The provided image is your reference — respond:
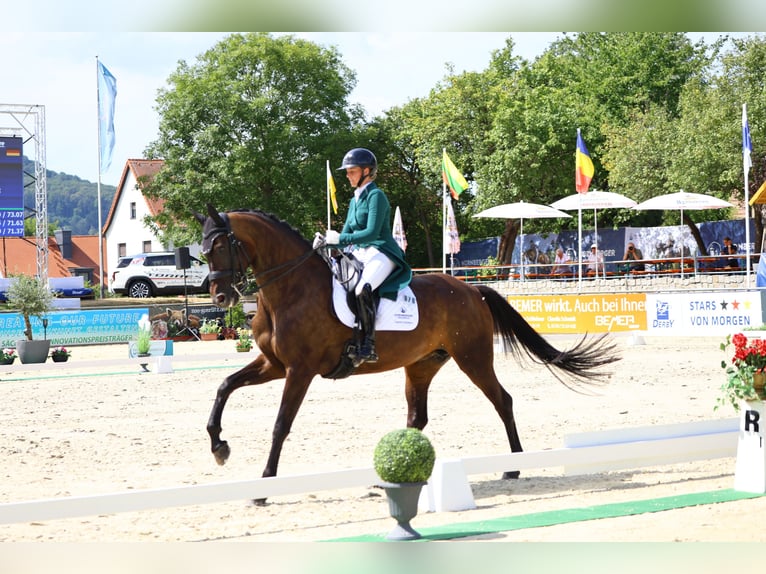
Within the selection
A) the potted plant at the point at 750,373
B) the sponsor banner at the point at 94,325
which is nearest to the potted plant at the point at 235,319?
the sponsor banner at the point at 94,325

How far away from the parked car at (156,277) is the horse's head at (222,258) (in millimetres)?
31055

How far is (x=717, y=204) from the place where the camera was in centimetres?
2741

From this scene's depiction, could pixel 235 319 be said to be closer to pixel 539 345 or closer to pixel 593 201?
pixel 593 201

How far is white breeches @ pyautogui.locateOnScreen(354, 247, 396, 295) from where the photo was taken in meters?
7.39

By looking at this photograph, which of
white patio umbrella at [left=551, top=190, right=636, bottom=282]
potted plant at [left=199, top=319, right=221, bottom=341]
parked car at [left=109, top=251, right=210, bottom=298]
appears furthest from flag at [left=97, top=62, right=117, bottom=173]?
white patio umbrella at [left=551, top=190, right=636, bottom=282]

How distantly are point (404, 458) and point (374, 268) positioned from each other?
2070mm

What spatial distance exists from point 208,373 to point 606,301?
10.8 m

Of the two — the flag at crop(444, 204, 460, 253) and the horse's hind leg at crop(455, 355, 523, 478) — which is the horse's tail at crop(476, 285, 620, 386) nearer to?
the horse's hind leg at crop(455, 355, 523, 478)

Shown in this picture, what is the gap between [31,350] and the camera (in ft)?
64.7

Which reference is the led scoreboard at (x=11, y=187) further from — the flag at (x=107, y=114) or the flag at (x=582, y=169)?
the flag at (x=582, y=169)

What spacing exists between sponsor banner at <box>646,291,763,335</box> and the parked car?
1977 cm

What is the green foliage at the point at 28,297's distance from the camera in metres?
20.5
